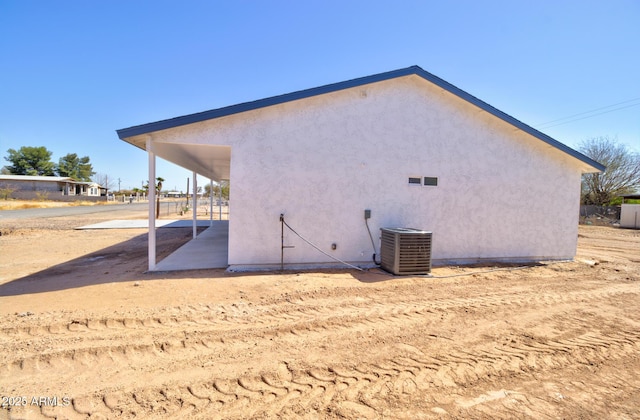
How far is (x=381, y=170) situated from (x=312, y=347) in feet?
16.1

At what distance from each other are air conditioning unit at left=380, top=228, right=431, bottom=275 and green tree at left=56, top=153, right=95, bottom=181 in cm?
7801

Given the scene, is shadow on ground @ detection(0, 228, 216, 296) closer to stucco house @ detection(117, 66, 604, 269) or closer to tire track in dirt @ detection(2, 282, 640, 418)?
stucco house @ detection(117, 66, 604, 269)

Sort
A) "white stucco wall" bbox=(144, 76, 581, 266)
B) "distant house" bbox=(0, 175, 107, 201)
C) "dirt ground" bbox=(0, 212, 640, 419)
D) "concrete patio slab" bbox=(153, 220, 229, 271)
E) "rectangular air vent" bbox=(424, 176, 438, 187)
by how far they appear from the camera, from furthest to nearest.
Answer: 1. "distant house" bbox=(0, 175, 107, 201)
2. "rectangular air vent" bbox=(424, 176, 438, 187)
3. "concrete patio slab" bbox=(153, 220, 229, 271)
4. "white stucco wall" bbox=(144, 76, 581, 266)
5. "dirt ground" bbox=(0, 212, 640, 419)

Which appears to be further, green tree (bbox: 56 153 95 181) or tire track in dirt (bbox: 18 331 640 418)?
green tree (bbox: 56 153 95 181)

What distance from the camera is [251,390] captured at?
2.61m

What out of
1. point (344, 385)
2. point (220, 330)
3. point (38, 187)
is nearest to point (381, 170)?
point (220, 330)

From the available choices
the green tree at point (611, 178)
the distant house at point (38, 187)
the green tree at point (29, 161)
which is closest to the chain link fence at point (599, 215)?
the green tree at point (611, 178)

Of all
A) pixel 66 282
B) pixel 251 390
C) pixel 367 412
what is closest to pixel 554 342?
pixel 367 412

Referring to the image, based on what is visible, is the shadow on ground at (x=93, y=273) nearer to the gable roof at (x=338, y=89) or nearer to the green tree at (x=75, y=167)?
the gable roof at (x=338, y=89)

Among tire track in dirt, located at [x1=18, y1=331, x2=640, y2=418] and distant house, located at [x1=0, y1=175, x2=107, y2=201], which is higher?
distant house, located at [x1=0, y1=175, x2=107, y2=201]

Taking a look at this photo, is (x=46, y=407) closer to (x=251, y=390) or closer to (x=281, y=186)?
(x=251, y=390)

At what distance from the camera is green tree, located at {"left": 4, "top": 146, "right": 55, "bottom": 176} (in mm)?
56156

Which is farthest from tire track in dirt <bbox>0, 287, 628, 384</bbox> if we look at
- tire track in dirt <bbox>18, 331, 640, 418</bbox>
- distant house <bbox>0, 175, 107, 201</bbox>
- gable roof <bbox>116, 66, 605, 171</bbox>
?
distant house <bbox>0, 175, 107, 201</bbox>

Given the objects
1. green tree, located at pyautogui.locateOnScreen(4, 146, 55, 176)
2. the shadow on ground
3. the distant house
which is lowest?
the shadow on ground
